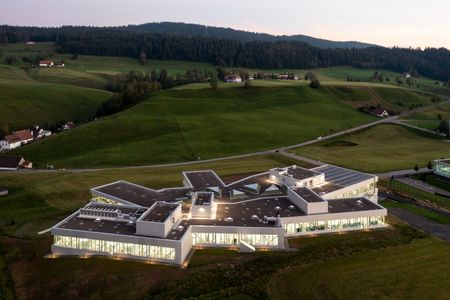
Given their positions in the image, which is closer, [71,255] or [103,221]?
[71,255]

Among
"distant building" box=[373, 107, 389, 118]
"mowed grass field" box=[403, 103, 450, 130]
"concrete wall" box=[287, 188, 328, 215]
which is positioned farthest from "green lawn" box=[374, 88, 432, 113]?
"concrete wall" box=[287, 188, 328, 215]

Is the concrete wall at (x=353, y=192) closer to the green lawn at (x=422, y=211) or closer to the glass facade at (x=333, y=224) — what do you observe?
the green lawn at (x=422, y=211)

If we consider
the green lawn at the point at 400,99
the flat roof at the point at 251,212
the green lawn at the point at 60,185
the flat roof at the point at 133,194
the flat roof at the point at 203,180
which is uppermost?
the green lawn at the point at 400,99

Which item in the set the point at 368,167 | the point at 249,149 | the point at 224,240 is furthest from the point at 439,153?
the point at 224,240

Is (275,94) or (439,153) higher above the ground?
(275,94)

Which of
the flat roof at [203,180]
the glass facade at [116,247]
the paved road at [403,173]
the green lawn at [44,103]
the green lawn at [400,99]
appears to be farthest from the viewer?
the green lawn at [400,99]

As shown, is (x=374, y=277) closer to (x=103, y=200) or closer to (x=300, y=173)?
(x=300, y=173)

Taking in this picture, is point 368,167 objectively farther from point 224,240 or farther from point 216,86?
point 216,86

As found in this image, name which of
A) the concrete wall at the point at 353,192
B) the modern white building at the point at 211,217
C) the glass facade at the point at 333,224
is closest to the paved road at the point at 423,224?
the concrete wall at the point at 353,192
